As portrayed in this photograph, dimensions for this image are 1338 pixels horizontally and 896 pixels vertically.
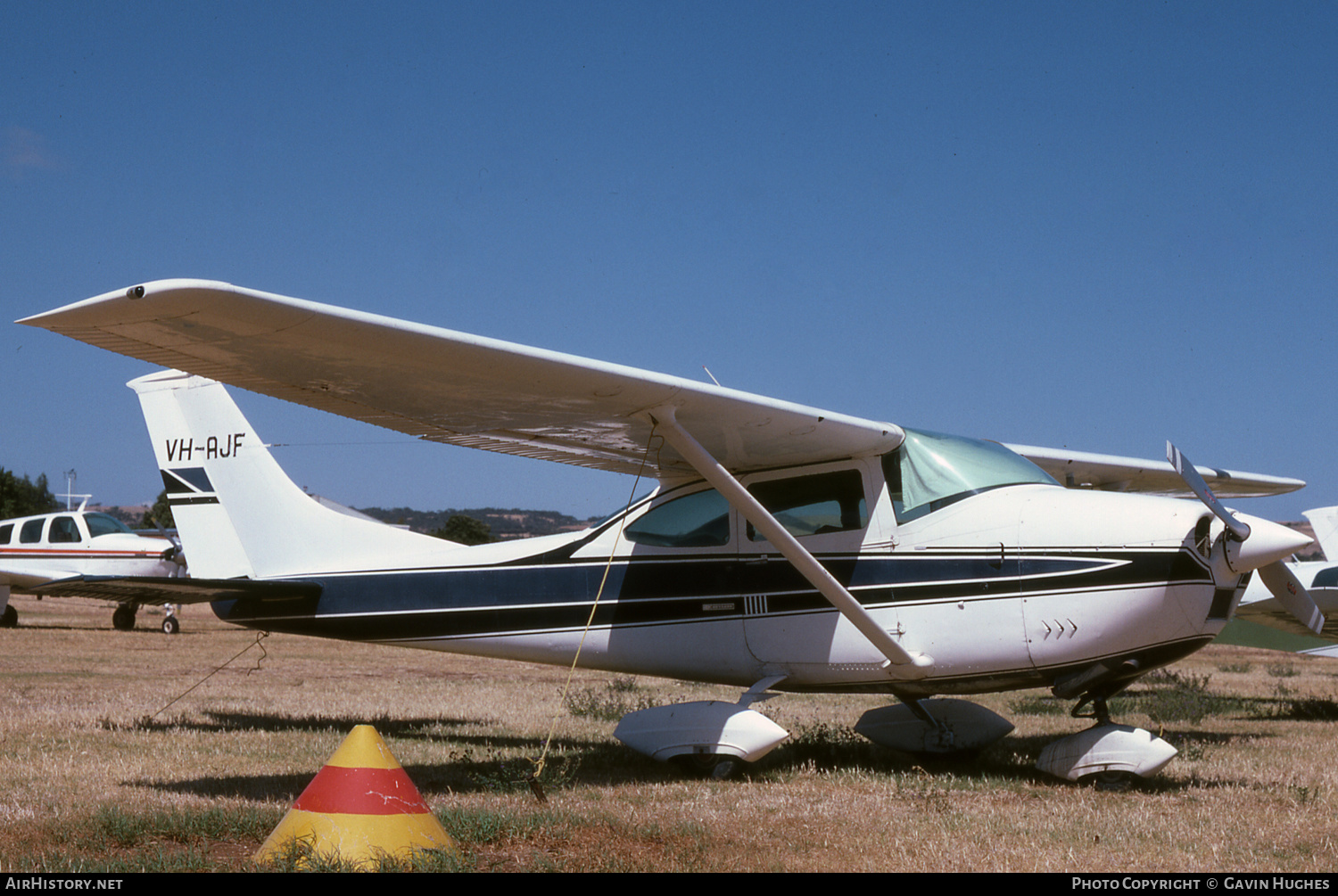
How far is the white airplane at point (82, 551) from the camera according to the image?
21.7 m

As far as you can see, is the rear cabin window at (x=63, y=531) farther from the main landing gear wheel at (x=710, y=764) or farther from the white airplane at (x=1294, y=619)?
the white airplane at (x=1294, y=619)

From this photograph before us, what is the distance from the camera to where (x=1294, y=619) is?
411 inches

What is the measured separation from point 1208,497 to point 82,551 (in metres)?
22.9

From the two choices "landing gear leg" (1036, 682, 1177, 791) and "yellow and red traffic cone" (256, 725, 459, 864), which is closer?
"yellow and red traffic cone" (256, 725, 459, 864)

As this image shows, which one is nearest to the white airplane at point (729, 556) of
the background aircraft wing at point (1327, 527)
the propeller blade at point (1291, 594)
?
the propeller blade at point (1291, 594)

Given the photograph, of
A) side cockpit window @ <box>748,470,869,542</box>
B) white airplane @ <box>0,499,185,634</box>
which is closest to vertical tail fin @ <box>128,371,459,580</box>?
side cockpit window @ <box>748,470,869,542</box>

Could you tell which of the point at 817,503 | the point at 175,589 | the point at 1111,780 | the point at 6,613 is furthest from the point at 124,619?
the point at 1111,780

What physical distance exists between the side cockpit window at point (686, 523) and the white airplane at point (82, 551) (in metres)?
16.3

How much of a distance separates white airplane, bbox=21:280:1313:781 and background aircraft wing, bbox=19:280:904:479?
0.02 metres

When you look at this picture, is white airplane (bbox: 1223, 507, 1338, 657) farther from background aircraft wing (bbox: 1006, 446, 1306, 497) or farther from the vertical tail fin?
the vertical tail fin

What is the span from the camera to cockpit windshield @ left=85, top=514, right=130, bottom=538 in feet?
75.6

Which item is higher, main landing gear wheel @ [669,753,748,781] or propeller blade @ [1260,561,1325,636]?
propeller blade @ [1260,561,1325,636]

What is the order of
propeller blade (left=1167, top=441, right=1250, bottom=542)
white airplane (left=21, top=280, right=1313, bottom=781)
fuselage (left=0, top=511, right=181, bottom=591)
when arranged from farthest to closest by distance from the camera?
fuselage (left=0, top=511, right=181, bottom=591) → propeller blade (left=1167, top=441, right=1250, bottom=542) → white airplane (left=21, top=280, right=1313, bottom=781)
